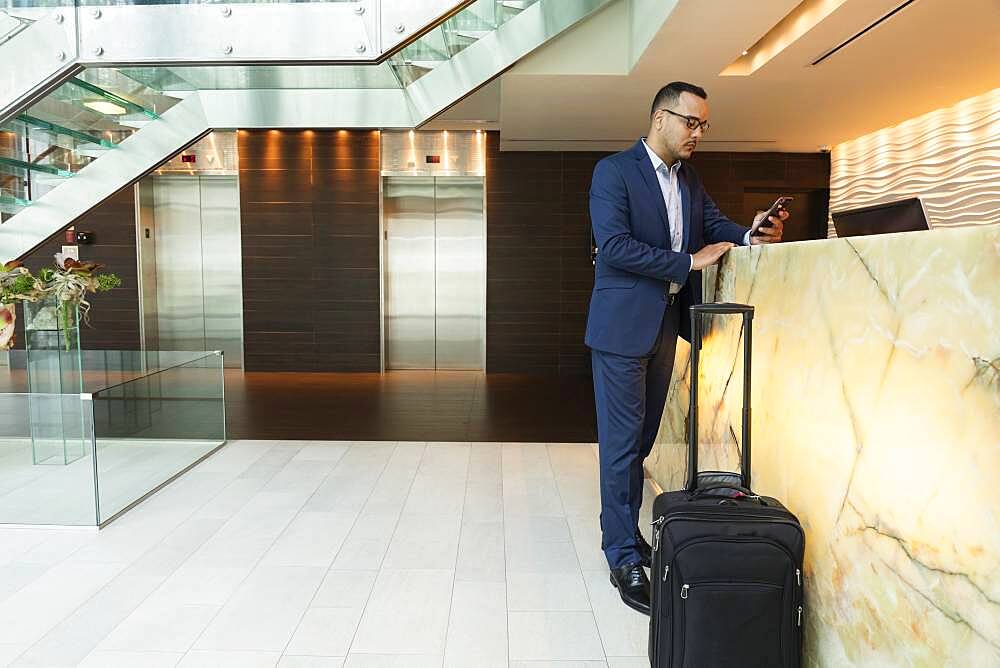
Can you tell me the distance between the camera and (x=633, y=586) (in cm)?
280

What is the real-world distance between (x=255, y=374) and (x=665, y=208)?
705 centimetres

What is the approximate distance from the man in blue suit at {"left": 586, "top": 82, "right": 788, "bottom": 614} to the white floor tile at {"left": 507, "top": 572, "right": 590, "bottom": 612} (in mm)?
160

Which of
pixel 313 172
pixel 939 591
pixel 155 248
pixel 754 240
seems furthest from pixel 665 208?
pixel 155 248

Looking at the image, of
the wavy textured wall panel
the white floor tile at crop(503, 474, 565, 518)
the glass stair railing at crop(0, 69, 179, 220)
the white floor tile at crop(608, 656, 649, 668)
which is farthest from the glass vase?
the wavy textured wall panel

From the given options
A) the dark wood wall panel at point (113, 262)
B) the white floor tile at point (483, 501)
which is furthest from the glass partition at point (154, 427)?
the dark wood wall panel at point (113, 262)

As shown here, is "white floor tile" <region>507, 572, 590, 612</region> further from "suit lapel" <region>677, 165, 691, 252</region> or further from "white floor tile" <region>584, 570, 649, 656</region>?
"suit lapel" <region>677, 165, 691, 252</region>

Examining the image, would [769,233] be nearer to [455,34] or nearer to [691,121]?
[691,121]

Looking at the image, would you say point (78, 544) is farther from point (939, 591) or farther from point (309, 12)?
point (939, 591)

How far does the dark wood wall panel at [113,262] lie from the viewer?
8945 mm

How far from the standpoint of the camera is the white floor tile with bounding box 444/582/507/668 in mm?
2408

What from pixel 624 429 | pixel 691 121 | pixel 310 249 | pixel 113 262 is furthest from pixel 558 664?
pixel 113 262

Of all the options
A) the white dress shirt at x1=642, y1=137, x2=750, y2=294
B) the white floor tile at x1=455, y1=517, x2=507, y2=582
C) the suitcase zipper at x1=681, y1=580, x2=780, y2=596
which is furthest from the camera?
the white floor tile at x1=455, y1=517, x2=507, y2=582

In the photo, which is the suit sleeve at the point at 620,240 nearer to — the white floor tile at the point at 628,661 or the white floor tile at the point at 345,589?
the white floor tile at the point at 628,661

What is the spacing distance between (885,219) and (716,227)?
0.93m
